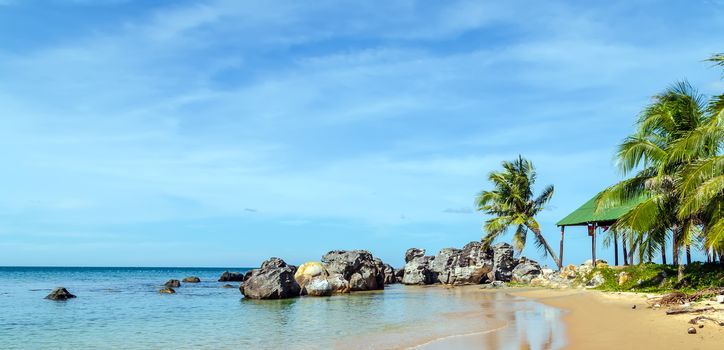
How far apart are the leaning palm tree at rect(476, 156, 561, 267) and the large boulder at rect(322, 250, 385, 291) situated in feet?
31.1

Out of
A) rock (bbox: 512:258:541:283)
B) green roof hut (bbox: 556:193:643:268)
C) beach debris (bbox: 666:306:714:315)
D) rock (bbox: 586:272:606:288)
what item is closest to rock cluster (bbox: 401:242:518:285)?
rock (bbox: 512:258:541:283)

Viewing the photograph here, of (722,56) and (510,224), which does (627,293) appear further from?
(510,224)

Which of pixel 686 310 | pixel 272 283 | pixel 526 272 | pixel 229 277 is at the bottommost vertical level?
pixel 229 277

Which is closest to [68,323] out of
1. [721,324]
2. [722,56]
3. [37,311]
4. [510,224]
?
[37,311]

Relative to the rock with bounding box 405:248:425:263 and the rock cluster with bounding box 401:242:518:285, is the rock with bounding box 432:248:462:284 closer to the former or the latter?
the rock cluster with bounding box 401:242:518:285

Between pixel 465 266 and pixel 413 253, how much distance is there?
7.74 metres

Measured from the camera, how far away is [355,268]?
128ft

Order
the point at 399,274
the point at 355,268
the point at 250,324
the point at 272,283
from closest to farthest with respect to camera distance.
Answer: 1. the point at 250,324
2. the point at 272,283
3. the point at 355,268
4. the point at 399,274

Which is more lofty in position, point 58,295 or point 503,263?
point 503,263

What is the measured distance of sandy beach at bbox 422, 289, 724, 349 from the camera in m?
11.1

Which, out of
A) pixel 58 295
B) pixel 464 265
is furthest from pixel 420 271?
pixel 58 295

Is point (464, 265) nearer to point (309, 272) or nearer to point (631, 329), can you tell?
point (309, 272)

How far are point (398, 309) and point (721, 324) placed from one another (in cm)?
1344

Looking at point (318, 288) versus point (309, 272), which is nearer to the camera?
point (318, 288)
